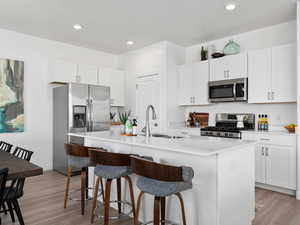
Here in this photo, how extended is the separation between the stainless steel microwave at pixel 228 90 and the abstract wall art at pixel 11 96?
149 inches

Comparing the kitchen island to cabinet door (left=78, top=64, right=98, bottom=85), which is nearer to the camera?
the kitchen island

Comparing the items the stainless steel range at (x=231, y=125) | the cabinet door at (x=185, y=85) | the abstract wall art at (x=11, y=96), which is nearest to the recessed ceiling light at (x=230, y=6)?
the cabinet door at (x=185, y=85)

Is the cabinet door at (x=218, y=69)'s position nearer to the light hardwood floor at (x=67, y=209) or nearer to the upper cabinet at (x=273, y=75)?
the upper cabinet at (x=273, y=75)

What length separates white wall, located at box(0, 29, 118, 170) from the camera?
4191 mm

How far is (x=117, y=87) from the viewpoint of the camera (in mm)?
5461

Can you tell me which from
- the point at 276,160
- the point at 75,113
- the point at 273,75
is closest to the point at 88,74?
the point at 75,113

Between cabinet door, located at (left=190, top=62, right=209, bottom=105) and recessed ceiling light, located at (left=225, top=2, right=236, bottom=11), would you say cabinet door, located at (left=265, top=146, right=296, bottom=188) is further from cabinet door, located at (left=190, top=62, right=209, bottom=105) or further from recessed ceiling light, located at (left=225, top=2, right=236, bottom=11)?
recessed ceiling light, located at (left=225, top=2, right=236, bottom=11)

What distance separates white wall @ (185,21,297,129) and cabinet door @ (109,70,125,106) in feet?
7.44

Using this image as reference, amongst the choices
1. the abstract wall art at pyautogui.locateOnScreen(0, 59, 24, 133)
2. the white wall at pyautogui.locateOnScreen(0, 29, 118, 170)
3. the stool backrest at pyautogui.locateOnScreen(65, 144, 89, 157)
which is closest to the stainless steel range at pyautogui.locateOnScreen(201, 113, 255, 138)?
the stool backrest at pyautogui.locateOnScreen(65, 144, 89, 157)

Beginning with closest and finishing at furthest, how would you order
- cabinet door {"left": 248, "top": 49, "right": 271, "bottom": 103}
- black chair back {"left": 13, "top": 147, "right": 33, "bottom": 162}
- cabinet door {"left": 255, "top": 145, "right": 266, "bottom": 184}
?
1. black chair back {"left": 13, "top": 147, "right": 33, "bottom": 162}
2. cabinet door {"left": 255, "top": 145, "right": 266, "bottom": 184}
3. cabinet door {"left": 248, "top": 49, "right": 271, "bottom": 103}

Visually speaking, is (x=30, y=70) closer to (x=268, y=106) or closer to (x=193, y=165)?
(x=193, y=165)

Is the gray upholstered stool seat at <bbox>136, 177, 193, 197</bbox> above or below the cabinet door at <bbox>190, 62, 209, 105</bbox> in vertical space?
below

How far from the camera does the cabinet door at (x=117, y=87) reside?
17.6ft

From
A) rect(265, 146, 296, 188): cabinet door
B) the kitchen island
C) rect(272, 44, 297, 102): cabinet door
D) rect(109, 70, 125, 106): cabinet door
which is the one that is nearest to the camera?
the kitchen island
